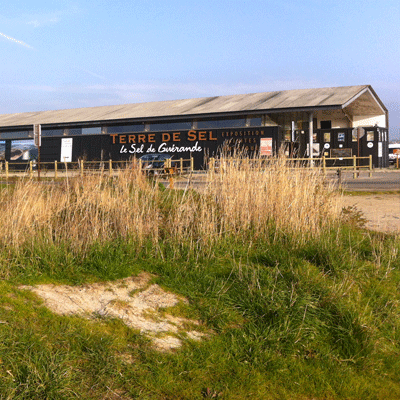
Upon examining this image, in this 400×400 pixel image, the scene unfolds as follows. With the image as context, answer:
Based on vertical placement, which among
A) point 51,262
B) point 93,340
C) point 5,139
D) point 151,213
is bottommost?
point 93,340

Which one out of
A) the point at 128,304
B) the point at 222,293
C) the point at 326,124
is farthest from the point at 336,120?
the point at 128,304

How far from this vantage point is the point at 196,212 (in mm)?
6973

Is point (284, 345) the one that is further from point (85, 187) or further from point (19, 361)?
point (85, 187)

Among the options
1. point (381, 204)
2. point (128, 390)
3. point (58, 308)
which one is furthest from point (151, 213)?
point (381, 204)

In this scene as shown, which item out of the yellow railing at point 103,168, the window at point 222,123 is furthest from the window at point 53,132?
the window at point 222,123

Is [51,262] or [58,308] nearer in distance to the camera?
[58,308]

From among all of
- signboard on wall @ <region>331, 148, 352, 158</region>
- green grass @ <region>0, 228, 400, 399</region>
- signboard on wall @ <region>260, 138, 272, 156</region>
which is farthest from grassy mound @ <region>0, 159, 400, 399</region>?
signboard on wall @ <region>331, 148, 352, 158</region>

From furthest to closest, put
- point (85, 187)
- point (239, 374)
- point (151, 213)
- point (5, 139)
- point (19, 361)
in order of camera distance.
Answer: point (5, 139) → point (85, 187) → point (151, 213) → point (239, 374) → point (19, 361)

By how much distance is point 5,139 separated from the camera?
3925 centimetres

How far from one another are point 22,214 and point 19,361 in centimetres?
291

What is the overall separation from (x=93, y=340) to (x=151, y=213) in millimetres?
3007

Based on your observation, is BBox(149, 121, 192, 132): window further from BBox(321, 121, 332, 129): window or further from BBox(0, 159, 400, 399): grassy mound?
BBox(0, 159, 400, 399): grassy mound

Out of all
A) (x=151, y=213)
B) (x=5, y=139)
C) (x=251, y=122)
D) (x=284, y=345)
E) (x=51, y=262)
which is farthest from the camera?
(x=5, y=139)

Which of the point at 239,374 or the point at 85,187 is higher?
the point at 85,187
